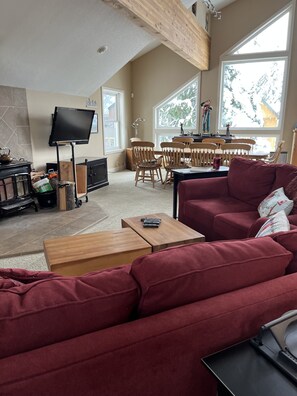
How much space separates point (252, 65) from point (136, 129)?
10.9ft

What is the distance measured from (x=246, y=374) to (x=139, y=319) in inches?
12.5

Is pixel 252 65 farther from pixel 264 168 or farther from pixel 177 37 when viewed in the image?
pixel 264 168

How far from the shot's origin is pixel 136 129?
323 inches

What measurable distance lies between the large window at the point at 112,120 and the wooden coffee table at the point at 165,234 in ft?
16.0

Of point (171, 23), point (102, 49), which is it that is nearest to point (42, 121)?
point (102, 49)

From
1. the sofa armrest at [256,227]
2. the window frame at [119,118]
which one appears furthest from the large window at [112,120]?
the sofa armrest at [256,227]

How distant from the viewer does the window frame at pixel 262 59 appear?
617 cm

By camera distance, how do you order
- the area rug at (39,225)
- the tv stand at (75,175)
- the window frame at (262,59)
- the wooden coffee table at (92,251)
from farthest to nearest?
the window frame at (262,59) < the tv stand at (75,175) < the area rug at (39,225) < the wooden coffee table at (92,251)

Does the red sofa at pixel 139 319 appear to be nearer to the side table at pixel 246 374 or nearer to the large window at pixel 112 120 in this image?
the side table at pixel 246 374

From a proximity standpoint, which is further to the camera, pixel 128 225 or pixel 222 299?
pixel 128 225

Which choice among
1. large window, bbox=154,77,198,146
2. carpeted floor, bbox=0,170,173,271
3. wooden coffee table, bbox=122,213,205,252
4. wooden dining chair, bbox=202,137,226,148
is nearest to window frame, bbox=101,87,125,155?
large window, bbox=154,77,198,146

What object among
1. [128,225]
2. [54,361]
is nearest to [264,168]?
[128,225]

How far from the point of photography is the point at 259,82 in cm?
668

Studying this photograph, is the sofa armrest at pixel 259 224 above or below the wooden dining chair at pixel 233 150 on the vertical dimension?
below
